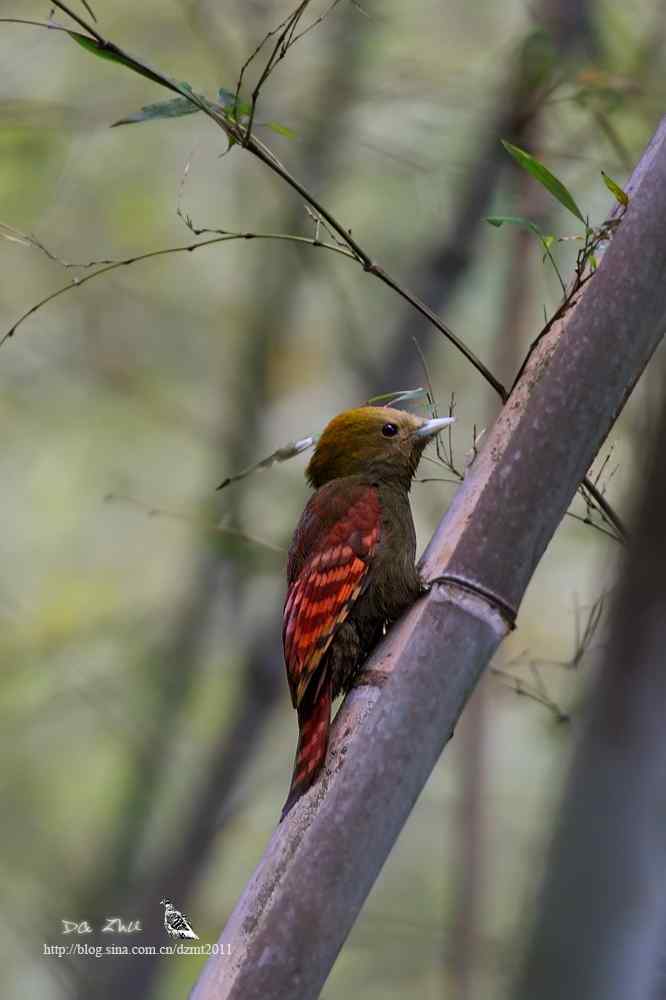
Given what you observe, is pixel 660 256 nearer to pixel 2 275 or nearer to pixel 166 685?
pixel 166 685

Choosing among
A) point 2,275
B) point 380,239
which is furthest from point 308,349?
point 2,275

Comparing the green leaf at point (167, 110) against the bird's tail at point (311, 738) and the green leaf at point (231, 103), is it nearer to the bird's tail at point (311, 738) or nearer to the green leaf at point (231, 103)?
the green leaf at point (231, 103)

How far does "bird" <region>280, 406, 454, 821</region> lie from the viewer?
2.45 metres

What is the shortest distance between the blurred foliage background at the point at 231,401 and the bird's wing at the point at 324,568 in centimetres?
127

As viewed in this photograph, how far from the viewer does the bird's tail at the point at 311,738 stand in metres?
1.81

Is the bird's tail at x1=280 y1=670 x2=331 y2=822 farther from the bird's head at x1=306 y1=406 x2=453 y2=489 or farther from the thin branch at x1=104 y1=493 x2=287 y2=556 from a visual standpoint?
the bird's head at x1=306 y1=406 x2=453 y2=489

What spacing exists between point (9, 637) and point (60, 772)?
0.97m

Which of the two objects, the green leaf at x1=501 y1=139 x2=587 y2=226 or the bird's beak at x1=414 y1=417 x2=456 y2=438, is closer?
the green leaf at x1=501 y1=139 x2=587 y2=226

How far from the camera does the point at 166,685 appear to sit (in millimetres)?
5188

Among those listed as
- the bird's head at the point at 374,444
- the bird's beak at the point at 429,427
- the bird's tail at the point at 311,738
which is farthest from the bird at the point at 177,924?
the bird's beak at the point at 429,427

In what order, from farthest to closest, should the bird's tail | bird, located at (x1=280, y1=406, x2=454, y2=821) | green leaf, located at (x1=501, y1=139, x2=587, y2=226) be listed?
bird, located at (x1=280, y1=406, x2=454, y2=821), green leaf, located at (x1=501, y1=139, x2=587, y2=226), the bird's tail
